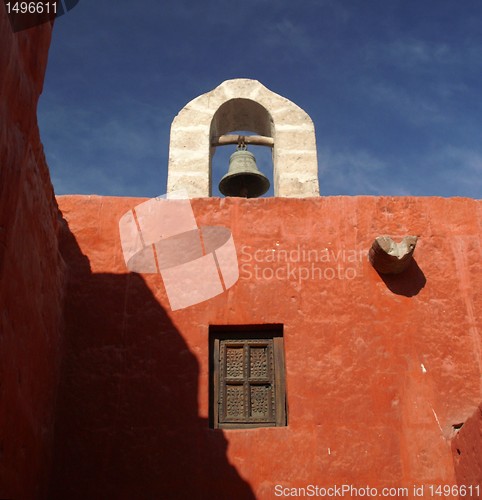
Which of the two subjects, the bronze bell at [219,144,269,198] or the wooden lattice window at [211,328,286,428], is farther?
the bronze bell at [219,144,269,198]

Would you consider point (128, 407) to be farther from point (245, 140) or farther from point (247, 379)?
point (245, 140)

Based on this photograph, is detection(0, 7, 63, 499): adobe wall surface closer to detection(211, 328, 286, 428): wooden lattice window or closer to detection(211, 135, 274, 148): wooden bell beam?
detection(211, 328, 286, 428): wooden lattice window

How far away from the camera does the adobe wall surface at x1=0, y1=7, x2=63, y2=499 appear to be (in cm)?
289

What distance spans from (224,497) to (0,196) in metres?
2.34

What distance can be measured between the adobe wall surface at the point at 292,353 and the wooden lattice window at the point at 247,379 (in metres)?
0.12

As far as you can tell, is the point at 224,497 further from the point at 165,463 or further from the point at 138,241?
the point at 138,241

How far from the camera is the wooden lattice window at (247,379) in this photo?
4160 mm

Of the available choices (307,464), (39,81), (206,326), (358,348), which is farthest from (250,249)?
(39,81)

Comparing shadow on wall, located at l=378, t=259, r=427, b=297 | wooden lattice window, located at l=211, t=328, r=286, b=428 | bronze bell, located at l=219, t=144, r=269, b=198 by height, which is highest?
bronze bell, located at l=219, t=144, r=269, b=198

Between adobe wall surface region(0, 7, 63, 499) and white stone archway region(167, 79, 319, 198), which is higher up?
white stone archway region(167, 79, 319, 198)

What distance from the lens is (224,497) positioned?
3814 mm

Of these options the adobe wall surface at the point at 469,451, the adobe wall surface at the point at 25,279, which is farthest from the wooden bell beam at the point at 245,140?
the adobe wall surface at the point at 469,451

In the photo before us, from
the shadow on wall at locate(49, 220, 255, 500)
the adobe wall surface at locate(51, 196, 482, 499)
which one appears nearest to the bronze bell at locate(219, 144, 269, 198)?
the adobe wall surface at locate(51, 196, 482, 499)

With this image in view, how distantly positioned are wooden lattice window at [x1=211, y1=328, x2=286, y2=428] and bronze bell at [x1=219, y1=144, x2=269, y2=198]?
1.80 meters
